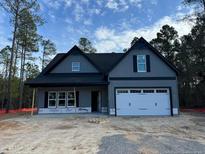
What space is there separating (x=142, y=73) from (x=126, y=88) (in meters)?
1.82

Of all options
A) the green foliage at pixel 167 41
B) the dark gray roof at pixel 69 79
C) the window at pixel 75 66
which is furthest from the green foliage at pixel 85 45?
the dark gray roof at pixel 69 79

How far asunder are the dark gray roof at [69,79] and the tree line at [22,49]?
Answer: 4.68 meters

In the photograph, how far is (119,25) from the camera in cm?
2097

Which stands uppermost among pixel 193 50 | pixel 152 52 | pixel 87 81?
pixel 193 50

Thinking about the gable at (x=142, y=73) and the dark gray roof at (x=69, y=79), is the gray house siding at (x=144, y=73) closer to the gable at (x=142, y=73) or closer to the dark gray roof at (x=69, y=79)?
the gable at (x=142, y=73)

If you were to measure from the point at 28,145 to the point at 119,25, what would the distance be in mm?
16225

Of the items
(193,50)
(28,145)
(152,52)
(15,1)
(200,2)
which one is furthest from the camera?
(193,50)

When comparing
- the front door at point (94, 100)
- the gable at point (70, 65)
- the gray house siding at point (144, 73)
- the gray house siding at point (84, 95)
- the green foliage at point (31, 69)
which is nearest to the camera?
the gray house siding at point (144, 73)

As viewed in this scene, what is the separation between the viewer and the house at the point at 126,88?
1709cm

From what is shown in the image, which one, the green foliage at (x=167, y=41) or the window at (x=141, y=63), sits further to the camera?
the green foliage at (x=167, y=41)

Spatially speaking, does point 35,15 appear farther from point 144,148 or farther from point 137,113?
point 144,148

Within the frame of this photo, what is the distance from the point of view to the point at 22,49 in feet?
104

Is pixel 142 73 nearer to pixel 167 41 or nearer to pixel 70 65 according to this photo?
pixel 70 65

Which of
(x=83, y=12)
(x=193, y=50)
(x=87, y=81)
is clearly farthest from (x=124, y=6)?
(x=193, y=50)
